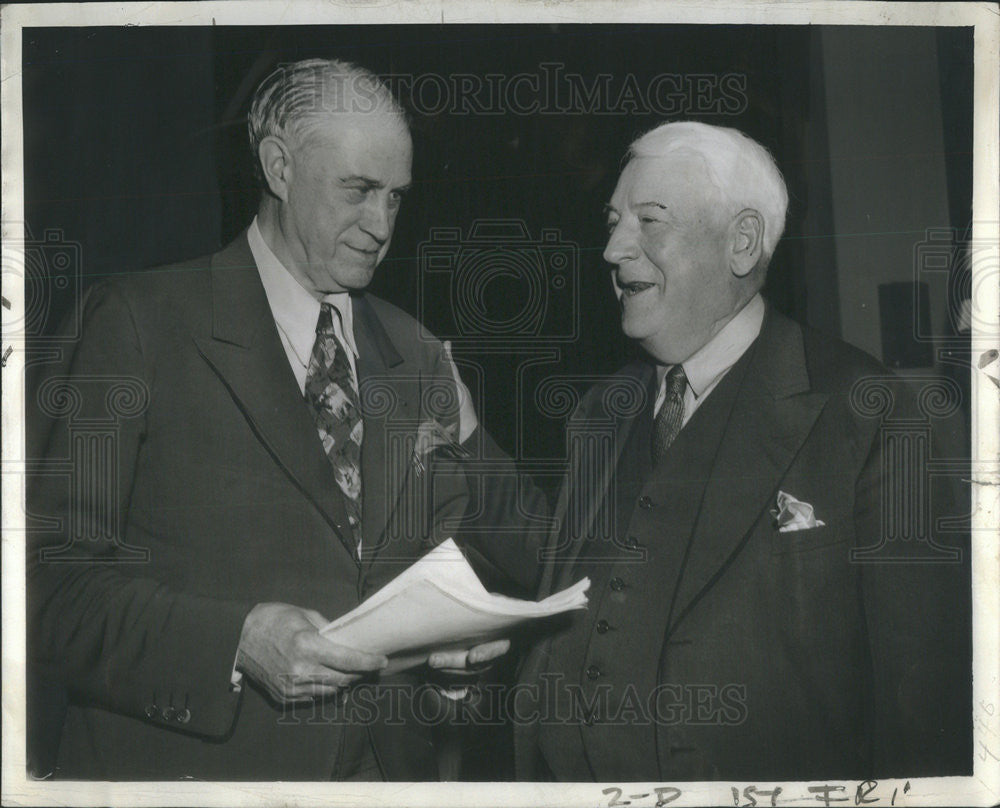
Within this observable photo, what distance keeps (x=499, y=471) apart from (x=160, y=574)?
943mm

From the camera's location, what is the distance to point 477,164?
3133mm

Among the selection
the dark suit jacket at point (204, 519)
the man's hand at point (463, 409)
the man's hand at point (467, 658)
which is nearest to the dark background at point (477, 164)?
the man's hand at point (463, 409)

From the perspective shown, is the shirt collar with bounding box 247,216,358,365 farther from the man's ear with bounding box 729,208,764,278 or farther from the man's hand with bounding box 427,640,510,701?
the man's ear with bounding box 729,208,764,278

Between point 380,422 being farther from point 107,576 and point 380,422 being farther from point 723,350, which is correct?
point 723,350

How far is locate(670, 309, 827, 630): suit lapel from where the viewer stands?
3.03 metres

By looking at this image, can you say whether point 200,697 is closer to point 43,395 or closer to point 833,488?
point 43,395

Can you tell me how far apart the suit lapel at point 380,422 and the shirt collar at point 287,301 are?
6 cm

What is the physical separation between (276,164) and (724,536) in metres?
1.56

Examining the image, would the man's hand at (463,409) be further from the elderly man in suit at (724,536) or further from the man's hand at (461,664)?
the man's hand at (461,664)

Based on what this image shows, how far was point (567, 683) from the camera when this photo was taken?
3072mm

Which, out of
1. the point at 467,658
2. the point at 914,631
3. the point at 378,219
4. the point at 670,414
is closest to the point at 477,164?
the point at 378,219

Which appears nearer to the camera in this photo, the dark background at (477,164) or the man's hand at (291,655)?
the man's hand at (291,655)

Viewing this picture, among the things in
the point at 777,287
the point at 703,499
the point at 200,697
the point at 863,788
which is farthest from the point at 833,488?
the point at 200,697

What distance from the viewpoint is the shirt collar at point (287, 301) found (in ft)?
10.2
